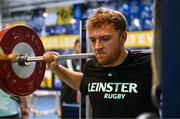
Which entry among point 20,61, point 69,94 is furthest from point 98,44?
point 69,94

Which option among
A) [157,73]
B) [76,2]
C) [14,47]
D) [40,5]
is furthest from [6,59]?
[40,5]

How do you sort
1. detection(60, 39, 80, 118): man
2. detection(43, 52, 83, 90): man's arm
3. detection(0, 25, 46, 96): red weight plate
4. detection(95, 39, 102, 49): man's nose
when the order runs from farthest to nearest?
detection(60, 39, 80, 118): man → detection(0, 25, 46, 96): red weight plate → detection(43, 52, 83, 90): man's arm → detection(95, 39, 102, 49): man's nose

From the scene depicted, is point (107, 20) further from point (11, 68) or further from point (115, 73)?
point (11, 68)

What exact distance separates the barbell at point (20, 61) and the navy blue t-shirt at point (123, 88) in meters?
0.35

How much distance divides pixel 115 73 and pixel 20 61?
79 centimetres

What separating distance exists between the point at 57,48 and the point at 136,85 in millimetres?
10192

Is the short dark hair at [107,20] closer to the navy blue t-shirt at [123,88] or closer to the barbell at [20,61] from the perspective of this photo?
the navy blue t-shirt at [123,88]

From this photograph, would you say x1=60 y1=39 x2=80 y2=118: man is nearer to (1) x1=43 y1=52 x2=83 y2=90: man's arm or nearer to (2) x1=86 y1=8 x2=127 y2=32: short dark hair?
(1) x1=43 y1=52 x2=83 y2=90: man's arm

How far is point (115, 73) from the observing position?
2422 millimetres

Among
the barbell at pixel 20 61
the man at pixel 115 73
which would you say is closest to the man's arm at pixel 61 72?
the barbell at pixel 20 61

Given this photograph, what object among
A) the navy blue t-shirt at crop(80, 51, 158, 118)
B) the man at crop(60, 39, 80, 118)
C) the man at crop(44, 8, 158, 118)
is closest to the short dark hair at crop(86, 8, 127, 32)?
the man at crop(44, 8, 158, 118)

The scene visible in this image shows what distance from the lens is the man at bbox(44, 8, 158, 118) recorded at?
2.29 m

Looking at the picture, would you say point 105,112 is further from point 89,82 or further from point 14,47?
point 14,47

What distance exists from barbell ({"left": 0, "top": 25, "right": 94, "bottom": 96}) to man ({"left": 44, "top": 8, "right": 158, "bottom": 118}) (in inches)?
14.4
